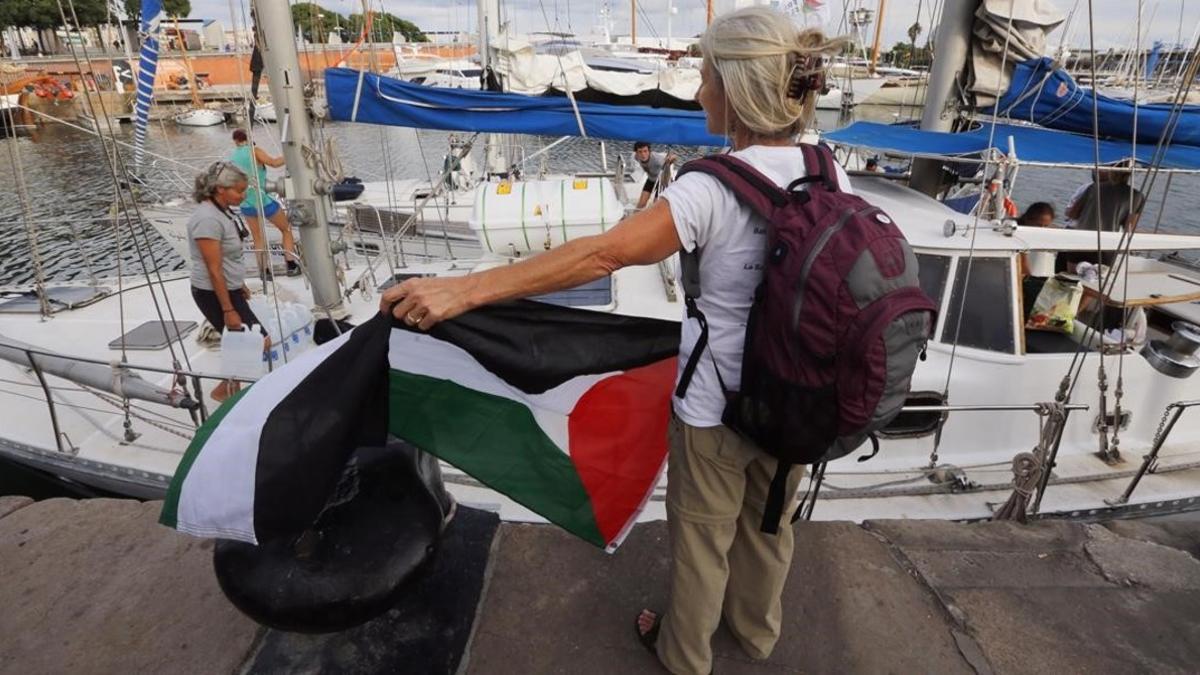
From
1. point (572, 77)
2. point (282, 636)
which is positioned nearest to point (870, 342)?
point (282, 636)

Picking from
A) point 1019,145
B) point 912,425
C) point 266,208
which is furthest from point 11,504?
point 1019,145

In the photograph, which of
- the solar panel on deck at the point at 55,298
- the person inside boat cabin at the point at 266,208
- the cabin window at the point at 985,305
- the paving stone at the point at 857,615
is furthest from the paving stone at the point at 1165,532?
the solar panel on deck at the point at 55,298

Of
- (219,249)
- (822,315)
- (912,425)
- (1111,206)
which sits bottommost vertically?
(912,425)

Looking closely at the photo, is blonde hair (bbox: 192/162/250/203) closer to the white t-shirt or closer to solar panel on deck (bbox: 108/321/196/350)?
solar panel on deck (bbox: 108/321/196/350)

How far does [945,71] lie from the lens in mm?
6117

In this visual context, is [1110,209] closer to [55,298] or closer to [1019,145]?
[1019,145]

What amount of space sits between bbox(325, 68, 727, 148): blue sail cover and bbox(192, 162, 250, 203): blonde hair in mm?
1567

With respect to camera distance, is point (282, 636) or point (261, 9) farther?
point (261, 9)

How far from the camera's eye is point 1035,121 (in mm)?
6379

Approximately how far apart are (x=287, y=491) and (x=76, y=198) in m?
25.0

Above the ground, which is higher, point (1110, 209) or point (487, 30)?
point (487, 30)

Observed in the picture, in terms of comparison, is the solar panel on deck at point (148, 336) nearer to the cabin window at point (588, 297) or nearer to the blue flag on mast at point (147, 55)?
the blue flag on mast at point (147, 55)

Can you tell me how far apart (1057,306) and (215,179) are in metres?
6.11

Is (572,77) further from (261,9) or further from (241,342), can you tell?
(241,342)
